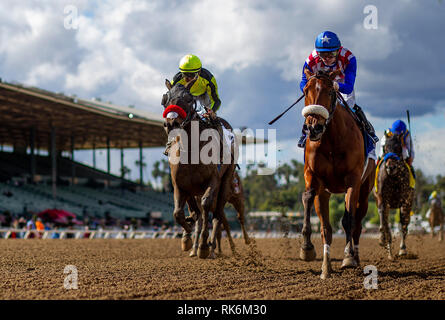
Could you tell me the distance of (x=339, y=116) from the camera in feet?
26.4

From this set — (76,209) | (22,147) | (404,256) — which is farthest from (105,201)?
(404,256)

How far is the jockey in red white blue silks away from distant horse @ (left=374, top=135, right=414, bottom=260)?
450cm

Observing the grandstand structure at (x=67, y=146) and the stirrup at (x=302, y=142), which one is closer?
the stirrup at (x=302, y=142)

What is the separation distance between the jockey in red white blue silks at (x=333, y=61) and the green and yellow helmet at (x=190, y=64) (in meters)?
2.07

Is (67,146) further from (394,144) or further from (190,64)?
(190,64)

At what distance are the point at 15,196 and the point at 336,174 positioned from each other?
41.4m

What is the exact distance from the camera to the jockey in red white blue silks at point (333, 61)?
837 cm

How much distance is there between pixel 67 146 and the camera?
75.4 metres

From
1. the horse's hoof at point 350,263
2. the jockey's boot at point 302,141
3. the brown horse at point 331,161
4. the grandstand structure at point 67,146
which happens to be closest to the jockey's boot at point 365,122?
the brown horse at point 331,161

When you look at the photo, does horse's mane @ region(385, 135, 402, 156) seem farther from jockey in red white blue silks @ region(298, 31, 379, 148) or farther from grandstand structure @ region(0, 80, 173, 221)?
grandstand structure @ region(0, 80, 173, 221)

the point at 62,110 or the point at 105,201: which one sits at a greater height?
the point at 62,110

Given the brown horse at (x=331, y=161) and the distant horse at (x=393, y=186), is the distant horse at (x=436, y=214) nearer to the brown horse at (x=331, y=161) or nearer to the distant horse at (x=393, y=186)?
the distant horse at (x=393, y=186)

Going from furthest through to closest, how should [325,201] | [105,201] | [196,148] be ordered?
[105,201] → [196,148] → [325,201]
